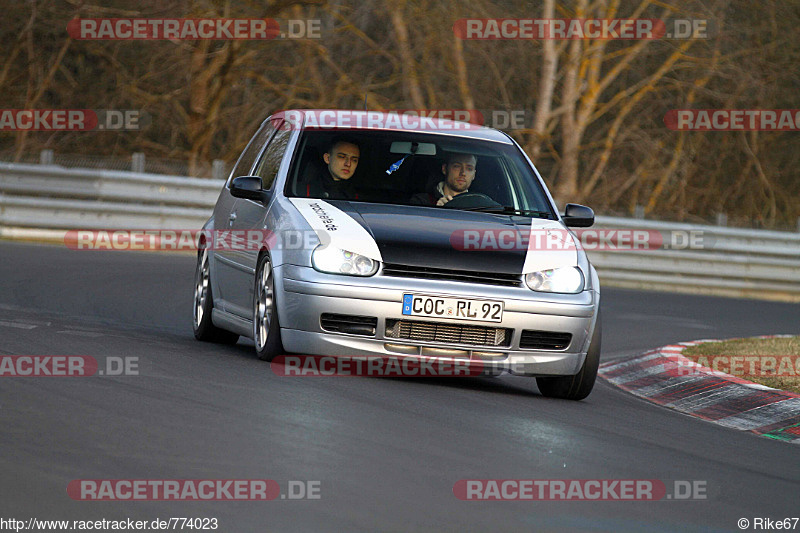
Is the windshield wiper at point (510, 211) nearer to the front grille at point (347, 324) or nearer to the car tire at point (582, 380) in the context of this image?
the car tire at point (582, 380)

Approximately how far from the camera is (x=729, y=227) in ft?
73.3

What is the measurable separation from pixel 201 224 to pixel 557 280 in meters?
13.1

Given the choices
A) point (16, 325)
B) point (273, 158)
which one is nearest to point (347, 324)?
point (273, 158)

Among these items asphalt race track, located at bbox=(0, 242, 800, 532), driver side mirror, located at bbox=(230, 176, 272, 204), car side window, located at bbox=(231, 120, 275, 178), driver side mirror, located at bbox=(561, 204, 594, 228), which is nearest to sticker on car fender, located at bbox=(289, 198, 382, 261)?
driver side mirror, located at bbox=(230, 176, 272, 204)

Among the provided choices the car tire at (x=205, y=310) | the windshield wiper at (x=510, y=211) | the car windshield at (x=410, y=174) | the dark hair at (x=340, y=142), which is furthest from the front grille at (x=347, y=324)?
the car tire at (x=205, y=310)

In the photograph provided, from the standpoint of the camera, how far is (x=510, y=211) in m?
9.02

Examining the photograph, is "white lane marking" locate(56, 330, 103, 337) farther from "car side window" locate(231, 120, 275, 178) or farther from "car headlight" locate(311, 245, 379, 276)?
"car headlight" locate(311, 245, 379, 276)

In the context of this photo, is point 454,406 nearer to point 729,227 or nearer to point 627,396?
point 627,396

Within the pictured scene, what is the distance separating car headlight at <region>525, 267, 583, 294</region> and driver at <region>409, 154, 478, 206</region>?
1071 millimetres

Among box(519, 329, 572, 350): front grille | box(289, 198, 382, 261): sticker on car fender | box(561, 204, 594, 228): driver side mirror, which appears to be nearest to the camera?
box(289, 198, 382, 261): sticker on car fender

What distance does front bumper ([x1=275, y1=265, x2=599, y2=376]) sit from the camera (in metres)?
7.87

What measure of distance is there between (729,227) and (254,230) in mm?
14693

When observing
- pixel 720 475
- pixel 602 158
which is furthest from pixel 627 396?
pixel 602 158

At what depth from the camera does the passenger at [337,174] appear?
29.1 feet
